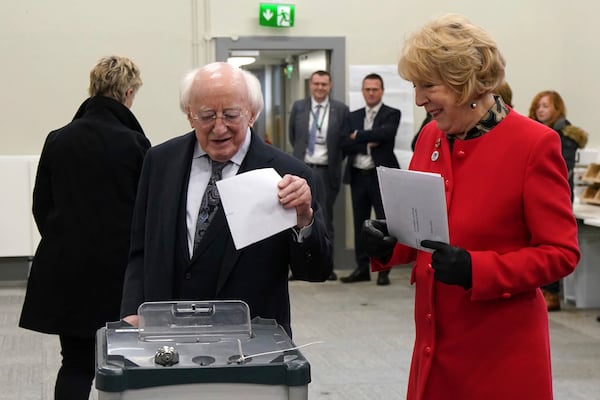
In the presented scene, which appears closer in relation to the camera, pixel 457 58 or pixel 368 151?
pixel 457 58

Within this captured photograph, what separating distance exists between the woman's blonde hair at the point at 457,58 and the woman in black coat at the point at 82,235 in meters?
1.71

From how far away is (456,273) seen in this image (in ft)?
6.88

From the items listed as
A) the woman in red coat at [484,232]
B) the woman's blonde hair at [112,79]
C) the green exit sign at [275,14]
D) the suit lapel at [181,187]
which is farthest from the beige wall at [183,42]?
the woman in red coat at [484,232]

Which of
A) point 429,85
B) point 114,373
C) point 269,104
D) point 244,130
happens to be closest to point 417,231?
point 429,85

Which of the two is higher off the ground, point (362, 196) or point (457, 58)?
point (457, 58)

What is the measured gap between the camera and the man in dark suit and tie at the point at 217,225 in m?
2.46

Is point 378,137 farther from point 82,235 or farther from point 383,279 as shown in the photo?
point 82,235

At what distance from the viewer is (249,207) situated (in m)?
2.25

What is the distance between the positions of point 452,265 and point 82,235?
1.86m

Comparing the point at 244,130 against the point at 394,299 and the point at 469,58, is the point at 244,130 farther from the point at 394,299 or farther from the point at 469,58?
the point at 394,299

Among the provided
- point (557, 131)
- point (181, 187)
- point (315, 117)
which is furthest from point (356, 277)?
point (181, 187)

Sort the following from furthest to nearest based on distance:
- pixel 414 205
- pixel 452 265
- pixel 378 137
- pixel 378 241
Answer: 1. pixel 378 137
2. pixel 378 241
3. pixel 414 205
4. pixel 452 265

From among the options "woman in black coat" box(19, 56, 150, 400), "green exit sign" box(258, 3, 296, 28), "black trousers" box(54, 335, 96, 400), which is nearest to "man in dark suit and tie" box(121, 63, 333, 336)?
"woman in black coat" box(19, 56, 150, 400)

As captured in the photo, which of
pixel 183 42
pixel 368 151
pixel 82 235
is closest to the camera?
pixel 82 235
